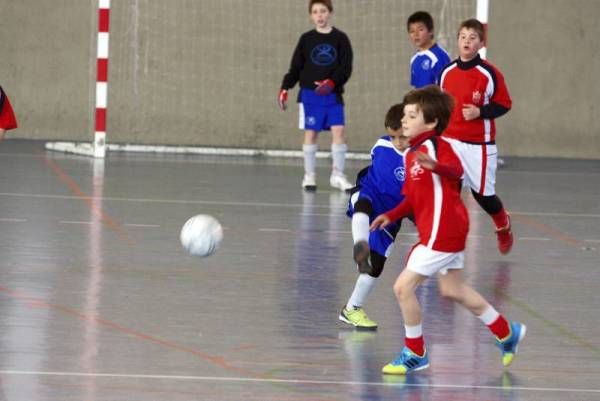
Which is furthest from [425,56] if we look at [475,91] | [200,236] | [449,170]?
[449,170]

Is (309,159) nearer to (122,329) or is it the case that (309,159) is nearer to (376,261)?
(376,261)

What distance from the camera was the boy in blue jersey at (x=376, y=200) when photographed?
7.04 m

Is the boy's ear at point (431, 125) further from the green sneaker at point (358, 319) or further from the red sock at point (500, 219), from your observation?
the red sock at point (500, 219)

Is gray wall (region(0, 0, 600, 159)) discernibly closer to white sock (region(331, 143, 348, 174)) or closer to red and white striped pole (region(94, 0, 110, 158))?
red and white striped pole (region(94, 0, 110, 158))

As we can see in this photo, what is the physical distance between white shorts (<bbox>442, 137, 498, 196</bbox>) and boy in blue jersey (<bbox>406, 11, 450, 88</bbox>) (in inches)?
83.2

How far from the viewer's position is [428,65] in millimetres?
12273

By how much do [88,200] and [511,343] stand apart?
20.6 feet

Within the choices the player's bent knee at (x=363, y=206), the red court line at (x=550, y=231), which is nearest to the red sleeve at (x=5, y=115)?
the player's bent knee at (x=363, y=206)

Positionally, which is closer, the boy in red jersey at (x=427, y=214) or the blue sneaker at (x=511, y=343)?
the boy in red jersey at (x=427, y=214)

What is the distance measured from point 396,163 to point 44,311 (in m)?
1.99

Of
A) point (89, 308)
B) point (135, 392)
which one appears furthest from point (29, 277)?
point (135, 392)

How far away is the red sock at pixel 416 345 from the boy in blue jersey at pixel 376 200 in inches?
27.8

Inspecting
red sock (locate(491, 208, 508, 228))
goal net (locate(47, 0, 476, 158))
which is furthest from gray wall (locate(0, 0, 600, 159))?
red sock (locate(491, 208, 508, 228))

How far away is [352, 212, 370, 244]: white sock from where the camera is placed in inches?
275
